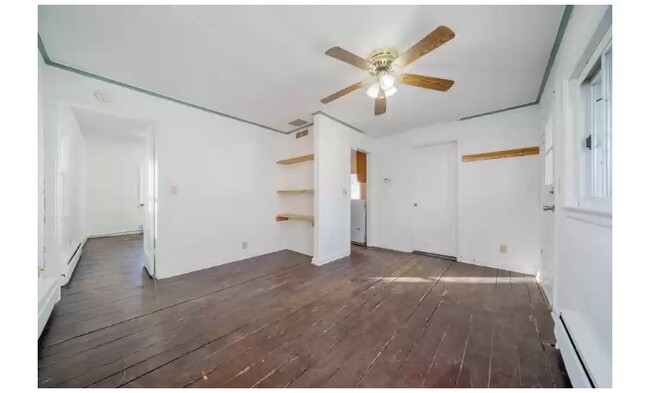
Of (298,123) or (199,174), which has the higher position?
(298,123)

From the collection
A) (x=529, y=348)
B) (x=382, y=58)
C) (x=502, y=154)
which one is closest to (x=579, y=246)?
(x=529, y=348)

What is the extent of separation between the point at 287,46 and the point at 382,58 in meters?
0.76

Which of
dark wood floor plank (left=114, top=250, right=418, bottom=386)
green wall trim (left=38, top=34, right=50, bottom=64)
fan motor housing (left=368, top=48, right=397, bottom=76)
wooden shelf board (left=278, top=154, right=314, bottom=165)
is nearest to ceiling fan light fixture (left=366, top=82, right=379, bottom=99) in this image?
fan motor housing (left=368, top=48, right=397, bottom=76)

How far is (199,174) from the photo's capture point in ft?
9.73

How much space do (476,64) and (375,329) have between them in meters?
2.41

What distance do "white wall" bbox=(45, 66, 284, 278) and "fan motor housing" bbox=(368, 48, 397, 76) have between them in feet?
7.86

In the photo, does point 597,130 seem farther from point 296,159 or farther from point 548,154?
point 296,159

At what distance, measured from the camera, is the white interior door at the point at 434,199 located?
3492 millimetres

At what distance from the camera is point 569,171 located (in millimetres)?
1416

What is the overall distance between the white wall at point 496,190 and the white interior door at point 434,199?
174 mm

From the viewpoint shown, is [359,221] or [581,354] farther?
[359,221]

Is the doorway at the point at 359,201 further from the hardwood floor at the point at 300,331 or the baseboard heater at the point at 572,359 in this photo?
the baseboard heater at the point at 572,359

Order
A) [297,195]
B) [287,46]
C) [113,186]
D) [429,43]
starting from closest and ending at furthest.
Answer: [429,43] → [287,46] → [297,195] → [113,186]

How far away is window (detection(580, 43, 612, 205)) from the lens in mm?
1065
